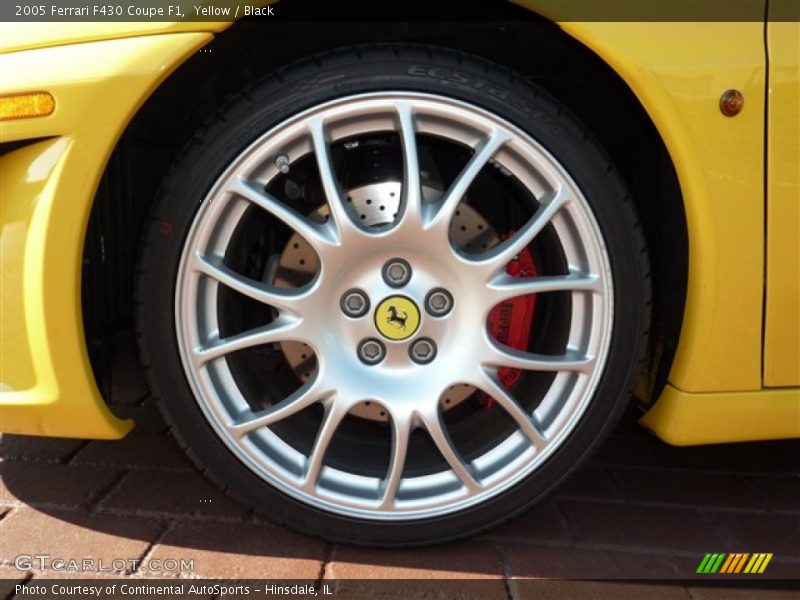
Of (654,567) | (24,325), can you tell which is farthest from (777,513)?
(24,325)

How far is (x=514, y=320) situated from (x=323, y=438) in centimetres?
53

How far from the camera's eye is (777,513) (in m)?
1.79

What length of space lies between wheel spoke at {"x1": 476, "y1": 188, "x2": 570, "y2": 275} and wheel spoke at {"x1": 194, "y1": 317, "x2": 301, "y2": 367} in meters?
0.41

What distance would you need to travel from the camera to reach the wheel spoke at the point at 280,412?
1.49 meters

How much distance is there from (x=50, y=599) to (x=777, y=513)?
169 cm

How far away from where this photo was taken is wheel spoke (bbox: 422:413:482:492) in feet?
4.91

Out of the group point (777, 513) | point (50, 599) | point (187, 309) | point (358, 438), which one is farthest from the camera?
point (777, 513)

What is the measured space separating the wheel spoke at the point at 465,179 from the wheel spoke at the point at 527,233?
12 centimetres

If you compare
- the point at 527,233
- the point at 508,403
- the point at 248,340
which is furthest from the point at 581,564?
the point at 248,340

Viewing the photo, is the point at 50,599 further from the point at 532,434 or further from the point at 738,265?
the point at 738,265

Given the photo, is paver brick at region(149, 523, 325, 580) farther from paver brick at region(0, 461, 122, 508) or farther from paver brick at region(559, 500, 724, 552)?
paver brick at region(559, 500, 724, 552)

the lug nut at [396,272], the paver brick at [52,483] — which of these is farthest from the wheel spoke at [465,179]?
the paver brick at [52,483]

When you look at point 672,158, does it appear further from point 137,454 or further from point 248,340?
point 137,454

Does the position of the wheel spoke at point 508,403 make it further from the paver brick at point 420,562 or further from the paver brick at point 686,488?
the paver brick at point 686,488
